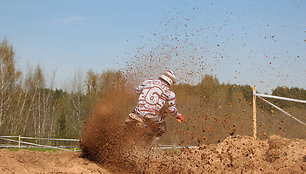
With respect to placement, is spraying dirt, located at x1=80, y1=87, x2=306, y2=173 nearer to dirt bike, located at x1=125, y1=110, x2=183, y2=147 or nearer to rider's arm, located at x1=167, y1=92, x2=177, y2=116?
dirt bike, located at x1=125, y1=110, x2=183, y2=147

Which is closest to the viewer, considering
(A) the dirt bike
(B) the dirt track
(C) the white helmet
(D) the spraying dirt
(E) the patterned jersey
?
(B) the dirt track

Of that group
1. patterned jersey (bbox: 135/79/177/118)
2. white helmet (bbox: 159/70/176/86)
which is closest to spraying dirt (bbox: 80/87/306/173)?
patterned jersey (bbox: 135/79/177/118)

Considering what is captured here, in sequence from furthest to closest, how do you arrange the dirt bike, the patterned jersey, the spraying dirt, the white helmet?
the white helmet, the dirt bike, the patterned jersey, the spraying dirt

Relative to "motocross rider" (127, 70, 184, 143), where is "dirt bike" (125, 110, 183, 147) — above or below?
below

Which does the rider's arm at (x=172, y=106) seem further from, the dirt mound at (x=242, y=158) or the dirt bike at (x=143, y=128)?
the dirt mound at (x=242, y=158)

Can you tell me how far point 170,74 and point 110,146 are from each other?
7.25 ft

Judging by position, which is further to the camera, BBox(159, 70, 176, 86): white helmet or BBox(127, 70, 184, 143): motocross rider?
BBox(159, 70, 176, 86): white helmet

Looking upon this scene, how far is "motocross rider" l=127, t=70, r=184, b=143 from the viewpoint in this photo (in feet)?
22.7

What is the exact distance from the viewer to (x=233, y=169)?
251 inches

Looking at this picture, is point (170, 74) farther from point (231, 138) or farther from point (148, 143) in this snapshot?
point (231, 138)

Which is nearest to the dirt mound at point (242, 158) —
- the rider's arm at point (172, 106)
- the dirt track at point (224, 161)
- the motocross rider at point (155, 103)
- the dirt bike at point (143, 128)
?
the dirt track at point (224, 161)

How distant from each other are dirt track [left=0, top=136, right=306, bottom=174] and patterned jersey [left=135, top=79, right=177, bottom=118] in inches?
40.9

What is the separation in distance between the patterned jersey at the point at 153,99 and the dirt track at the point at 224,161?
104 cm

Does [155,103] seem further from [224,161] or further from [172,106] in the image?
[224,161]
